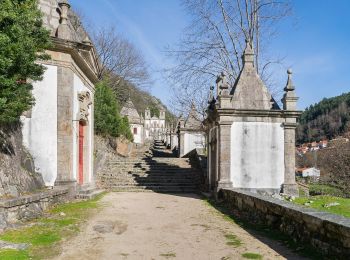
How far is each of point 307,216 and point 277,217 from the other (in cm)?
162

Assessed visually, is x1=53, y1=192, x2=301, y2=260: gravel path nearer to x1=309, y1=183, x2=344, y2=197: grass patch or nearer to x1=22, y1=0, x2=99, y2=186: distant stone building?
x1=22, y1=0, x2=99, y2=186: distant stone building

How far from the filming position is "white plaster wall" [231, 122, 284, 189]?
42.8 feet

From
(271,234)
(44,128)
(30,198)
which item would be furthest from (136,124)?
(271,234)

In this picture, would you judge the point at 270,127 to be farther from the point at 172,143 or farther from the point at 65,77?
the point at 172,143

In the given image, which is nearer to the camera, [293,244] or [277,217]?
[293,244]

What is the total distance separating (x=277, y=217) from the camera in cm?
768

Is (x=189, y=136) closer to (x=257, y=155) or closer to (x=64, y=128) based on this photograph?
(x=257, y=155)

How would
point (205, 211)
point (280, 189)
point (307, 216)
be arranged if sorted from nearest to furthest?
point (307, 216), point (205, 211), point (280, 189)

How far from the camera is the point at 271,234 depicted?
742 cm

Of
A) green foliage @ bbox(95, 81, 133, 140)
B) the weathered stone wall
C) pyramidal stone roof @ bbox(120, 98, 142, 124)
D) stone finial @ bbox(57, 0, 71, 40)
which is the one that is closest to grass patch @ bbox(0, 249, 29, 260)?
the weathered stone wall

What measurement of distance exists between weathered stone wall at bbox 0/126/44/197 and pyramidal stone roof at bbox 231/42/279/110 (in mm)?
6775

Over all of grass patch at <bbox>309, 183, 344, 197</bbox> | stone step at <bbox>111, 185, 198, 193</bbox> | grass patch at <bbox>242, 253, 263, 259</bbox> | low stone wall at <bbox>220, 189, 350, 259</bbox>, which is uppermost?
low stone wall at <bbox>220, 189, 350, 259</bbox>

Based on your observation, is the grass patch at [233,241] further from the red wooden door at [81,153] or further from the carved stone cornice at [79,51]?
the red wooden door at [81,153]

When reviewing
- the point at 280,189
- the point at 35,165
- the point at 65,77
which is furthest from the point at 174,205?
the point at 65,77
